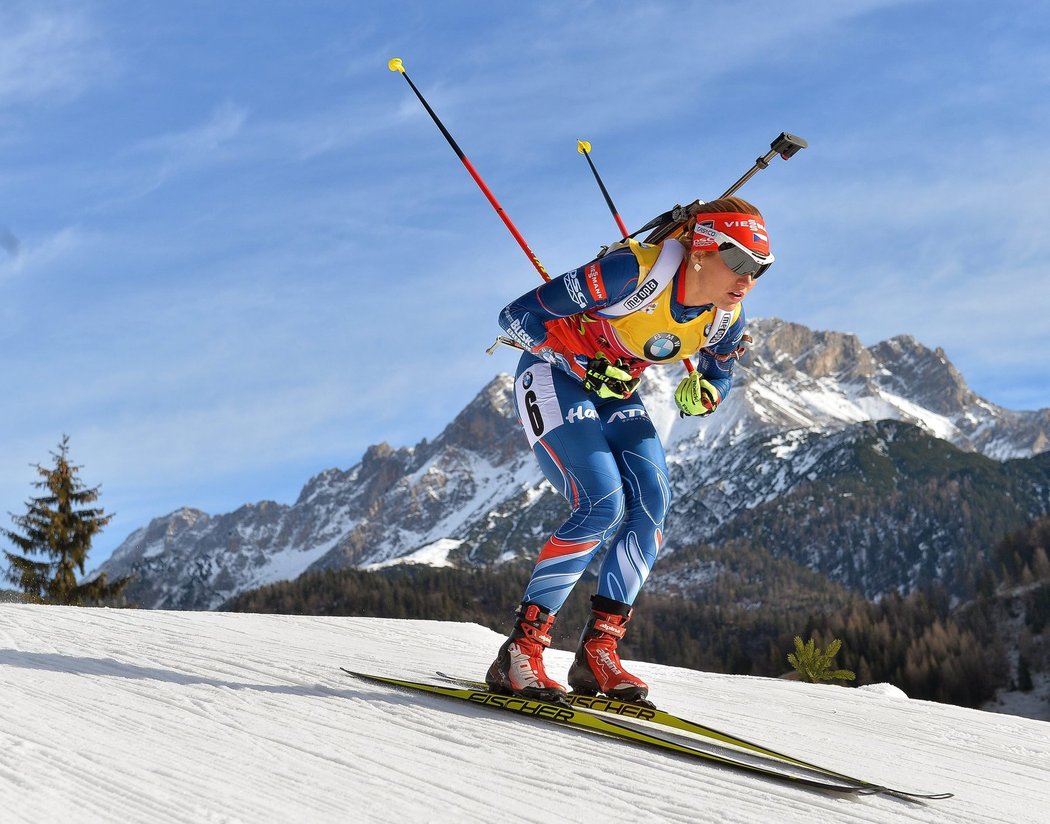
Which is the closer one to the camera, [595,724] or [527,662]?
[595,724]

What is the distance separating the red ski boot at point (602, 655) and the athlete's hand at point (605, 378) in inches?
47.8

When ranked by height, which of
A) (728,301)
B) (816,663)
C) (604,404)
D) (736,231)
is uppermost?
(736,231)

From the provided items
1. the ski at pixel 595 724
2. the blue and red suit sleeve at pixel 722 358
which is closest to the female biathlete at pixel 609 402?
the ski at pixel 595 724

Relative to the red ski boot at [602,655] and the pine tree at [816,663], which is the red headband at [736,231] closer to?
the red ski boot at [602,655]

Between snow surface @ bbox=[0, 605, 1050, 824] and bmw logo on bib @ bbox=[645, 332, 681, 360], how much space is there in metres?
2.25

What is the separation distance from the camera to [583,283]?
6.06m

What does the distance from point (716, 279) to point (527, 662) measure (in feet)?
8.10

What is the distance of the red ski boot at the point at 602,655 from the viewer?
237 inches

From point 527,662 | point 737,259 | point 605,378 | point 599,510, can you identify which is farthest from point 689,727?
→ point 737,259

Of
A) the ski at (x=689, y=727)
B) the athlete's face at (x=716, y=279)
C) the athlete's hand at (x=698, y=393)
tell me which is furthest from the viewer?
the athlete's hand at (x=698, y=393)

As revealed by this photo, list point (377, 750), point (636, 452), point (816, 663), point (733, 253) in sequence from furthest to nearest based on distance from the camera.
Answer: point (816, 663) → point (636, 452) → point (733, 253) → point (377, 750)

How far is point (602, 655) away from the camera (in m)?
6.06

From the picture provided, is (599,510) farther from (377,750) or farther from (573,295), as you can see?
(377,750)

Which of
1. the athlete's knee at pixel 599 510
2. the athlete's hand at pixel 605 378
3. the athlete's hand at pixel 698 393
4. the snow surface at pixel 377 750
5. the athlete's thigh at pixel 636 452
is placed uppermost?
the athlete's hand at pixel 698 393
